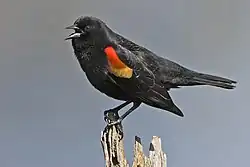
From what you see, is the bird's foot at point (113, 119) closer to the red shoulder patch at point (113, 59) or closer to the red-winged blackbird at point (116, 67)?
the red-winged blackbird at point (116, 67)

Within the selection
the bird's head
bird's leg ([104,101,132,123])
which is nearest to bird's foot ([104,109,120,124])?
bird's leg ([104,101,132,123])

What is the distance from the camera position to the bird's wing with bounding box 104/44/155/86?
4.14 feet

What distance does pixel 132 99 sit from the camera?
1.30 m

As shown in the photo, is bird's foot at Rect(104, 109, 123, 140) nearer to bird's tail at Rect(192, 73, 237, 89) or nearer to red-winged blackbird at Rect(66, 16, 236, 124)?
red-winged blackbird at Rect(66, 16, 236, 124)

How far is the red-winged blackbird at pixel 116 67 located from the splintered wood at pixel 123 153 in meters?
0.07

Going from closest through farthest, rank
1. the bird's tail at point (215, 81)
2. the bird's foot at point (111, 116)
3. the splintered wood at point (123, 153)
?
the splintered wood at point (123, 153) < the bird's foot at point (111, 116) < the bird's tail at point (215, 81)

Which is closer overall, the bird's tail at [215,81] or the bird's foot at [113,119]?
the bird's foot at [113,119]

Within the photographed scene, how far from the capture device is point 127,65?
129 cm

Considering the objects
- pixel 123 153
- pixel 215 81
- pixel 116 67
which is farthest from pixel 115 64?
pixel 215 81

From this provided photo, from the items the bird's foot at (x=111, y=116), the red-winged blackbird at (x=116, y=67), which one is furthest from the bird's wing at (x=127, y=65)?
the bird's foot at (x=111, y=116)

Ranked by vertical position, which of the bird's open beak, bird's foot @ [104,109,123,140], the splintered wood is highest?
the bird's open beak

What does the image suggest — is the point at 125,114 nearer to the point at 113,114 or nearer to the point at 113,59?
the point at 113,114

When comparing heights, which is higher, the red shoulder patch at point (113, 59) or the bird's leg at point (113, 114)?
the red shoulder patch at point (113, 59)

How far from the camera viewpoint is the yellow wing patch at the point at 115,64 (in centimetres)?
126
